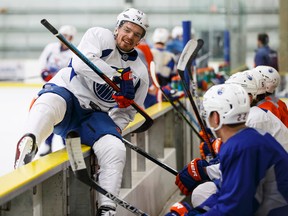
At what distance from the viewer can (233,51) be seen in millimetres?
11812

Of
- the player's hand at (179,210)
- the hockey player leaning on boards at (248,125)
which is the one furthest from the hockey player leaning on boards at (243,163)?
the hockey player leaning on boards at (248,125)

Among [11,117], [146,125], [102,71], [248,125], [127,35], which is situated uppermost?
[127,35]

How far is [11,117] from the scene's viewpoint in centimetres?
1002

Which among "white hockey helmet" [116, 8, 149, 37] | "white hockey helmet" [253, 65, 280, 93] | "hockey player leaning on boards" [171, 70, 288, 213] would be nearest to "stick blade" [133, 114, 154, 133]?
"hockey player leaning on boards" [171, 70, 288, 213]

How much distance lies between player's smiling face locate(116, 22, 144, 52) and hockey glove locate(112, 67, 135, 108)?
22 cm

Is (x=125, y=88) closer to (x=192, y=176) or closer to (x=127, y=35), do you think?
(x=127, y=35)

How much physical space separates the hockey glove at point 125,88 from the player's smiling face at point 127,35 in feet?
0.73

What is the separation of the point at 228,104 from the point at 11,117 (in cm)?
711

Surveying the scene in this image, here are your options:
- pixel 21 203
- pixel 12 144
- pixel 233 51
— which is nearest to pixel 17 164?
pixel 21 203

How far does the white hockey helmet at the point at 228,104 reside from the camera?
10.3 feet

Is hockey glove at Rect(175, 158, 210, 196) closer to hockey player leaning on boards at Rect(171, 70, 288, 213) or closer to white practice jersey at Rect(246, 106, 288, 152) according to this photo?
hockey player leaning on boards at Rect(171, 70, 288, 213)

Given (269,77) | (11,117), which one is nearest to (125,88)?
(269,77)

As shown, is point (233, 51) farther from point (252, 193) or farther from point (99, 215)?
point (252, 193)

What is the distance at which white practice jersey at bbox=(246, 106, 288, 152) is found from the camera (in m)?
4.07
